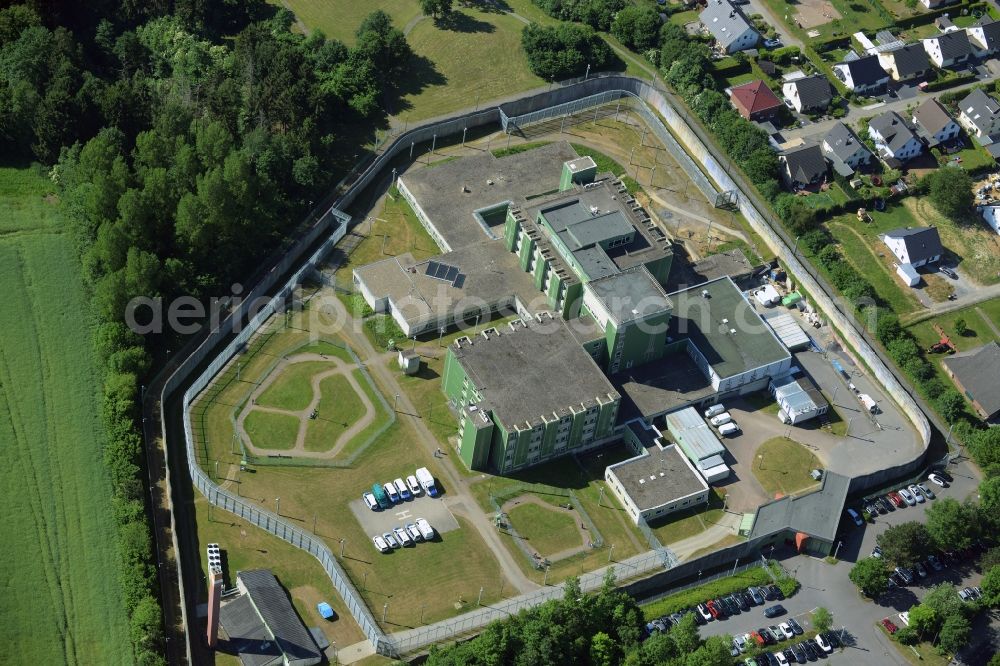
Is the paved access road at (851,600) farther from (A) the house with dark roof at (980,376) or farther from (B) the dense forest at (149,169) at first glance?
(B) the dense forest at (149,169)

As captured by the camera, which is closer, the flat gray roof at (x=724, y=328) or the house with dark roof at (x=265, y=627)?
the house with dark roof at (x=265, y=627)

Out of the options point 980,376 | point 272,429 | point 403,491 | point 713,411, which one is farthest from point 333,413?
point 980,376

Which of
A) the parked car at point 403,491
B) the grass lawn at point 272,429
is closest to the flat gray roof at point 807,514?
the parked car at point 403,491

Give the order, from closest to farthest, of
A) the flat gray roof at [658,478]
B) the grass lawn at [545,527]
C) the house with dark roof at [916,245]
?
the grass lawn at [545,527], the flat gray roof at [658,478], the house with dark roof at [916,245]

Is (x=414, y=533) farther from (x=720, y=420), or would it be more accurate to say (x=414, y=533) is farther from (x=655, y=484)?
(x=720, y=420)

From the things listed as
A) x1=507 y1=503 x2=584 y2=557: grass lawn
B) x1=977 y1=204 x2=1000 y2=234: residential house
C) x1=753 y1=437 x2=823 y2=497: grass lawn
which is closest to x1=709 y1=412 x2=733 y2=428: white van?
x1=753 y1=437 x2=823 y2=497: grass lawn

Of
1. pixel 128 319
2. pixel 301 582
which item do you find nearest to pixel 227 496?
pixel 301 582

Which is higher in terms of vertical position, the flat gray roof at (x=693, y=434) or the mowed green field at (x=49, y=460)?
the mowed green field at (x=49, y=460)

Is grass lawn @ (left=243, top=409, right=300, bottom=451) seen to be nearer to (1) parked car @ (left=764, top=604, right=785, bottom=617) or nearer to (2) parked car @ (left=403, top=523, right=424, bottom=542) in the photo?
(2) parked car @ (left=403, top=523, right=424, bottom=542)
